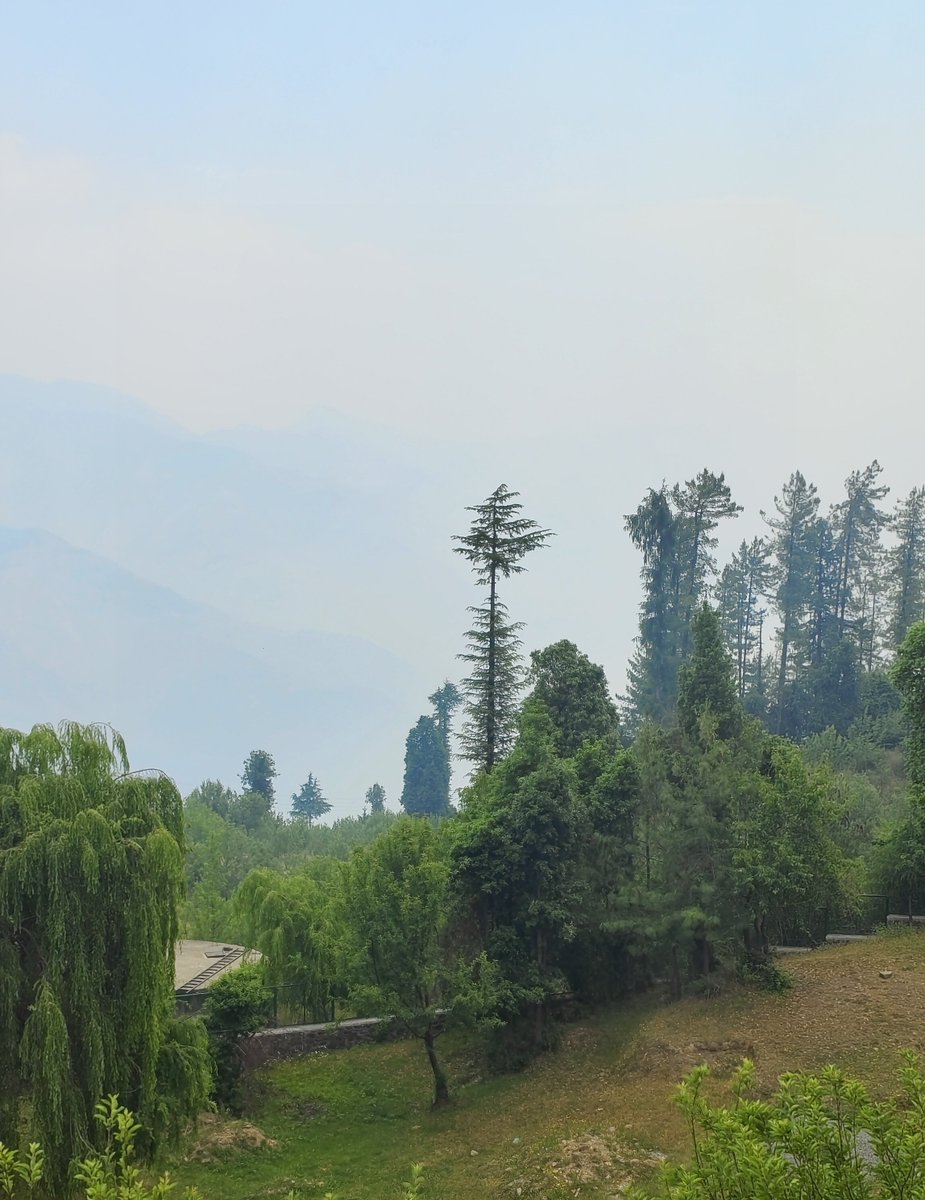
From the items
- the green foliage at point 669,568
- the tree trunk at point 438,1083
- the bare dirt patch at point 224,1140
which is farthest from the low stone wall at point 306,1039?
the green foliage at point 669,568

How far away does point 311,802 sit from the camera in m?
98.3

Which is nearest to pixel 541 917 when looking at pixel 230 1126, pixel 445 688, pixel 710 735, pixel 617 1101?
pixel 617 1101

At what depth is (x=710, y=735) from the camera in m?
24.7

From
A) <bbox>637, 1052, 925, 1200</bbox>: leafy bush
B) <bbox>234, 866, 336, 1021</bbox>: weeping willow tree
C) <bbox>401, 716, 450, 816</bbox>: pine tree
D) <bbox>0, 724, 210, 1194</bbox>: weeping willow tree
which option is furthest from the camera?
<bbox>401, 716, 450, 816</bbox>: pine tree

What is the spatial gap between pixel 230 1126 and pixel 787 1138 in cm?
1818

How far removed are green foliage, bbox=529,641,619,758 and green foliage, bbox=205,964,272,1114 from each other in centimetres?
1215

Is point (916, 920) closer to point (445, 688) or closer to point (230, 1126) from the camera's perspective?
point (230, 1126)

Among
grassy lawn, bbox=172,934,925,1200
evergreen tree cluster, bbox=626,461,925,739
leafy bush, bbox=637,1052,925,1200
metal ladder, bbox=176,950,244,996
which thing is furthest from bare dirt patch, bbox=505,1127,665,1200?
evergreen tree cluster, bbox=626,461,925,739

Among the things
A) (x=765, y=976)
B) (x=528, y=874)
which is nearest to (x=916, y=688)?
Result: (x=765, y=976)

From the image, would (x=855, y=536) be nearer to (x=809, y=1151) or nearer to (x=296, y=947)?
(x=296, y=947)

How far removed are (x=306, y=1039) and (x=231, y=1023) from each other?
3650 millimetres

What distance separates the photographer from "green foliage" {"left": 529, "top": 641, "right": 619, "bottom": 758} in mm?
29938

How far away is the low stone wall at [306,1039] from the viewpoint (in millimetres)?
24000

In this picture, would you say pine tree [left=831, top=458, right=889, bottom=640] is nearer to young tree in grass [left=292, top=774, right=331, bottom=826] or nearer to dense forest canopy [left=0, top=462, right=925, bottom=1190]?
dense forest canopy [left=0, top=462, right=925, bottom=1190]
